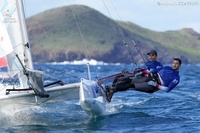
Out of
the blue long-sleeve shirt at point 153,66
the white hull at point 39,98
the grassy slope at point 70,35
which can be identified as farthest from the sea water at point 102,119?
the grassy slope at point 70,35

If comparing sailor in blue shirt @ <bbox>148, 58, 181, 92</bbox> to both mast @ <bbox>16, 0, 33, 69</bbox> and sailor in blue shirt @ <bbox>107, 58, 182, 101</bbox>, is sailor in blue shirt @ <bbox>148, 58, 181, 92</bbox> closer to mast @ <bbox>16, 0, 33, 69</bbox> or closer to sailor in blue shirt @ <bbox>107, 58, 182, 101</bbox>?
sailor in blue shirt @ <bbox>107, 58, 182, 101</bbox>

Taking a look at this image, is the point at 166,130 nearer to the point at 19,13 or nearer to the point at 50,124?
the point at 50,124

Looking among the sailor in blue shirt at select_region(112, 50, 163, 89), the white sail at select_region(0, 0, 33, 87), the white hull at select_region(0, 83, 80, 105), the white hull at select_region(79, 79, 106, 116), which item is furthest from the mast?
the sailor in blue shirt at select_region(112, 50, 163, 89)

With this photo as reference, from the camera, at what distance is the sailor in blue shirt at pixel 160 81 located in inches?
488

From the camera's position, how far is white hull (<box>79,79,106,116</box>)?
38.3 ft

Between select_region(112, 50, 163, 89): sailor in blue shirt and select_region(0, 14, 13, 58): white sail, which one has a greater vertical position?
select_region(0, 14, 13, 58): white sail

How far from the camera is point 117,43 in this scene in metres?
187

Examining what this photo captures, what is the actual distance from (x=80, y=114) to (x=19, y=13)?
327 centimetres

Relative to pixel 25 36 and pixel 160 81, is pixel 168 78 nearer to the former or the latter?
pixel 160 81

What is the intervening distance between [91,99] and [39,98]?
1.71 meters

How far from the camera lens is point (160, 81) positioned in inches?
496

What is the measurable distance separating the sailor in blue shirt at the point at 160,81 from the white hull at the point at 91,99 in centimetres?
56

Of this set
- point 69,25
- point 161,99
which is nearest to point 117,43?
point 69,25

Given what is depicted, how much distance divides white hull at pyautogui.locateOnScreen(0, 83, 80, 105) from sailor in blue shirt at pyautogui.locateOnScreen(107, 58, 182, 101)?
1176 millimetres
